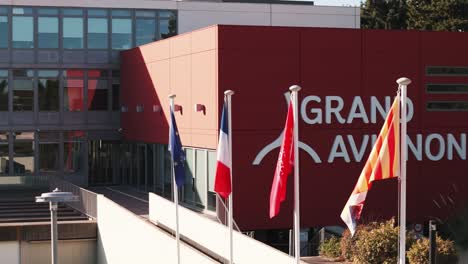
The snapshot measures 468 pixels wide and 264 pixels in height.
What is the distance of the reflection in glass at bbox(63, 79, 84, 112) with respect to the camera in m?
39.6

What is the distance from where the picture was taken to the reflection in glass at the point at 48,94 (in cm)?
3938

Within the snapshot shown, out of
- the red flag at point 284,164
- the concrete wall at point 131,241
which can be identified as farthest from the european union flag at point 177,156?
the red flag at point 284,164

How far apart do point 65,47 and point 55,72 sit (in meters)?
1.25

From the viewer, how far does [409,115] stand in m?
26.7

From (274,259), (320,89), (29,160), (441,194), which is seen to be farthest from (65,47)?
(274,259)

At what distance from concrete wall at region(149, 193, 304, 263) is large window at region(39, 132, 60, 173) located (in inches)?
554

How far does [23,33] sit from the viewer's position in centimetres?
3900

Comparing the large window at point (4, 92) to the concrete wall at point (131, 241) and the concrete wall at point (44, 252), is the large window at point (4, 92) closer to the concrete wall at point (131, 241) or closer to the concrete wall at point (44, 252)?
the concrete wall at point (44, 252)

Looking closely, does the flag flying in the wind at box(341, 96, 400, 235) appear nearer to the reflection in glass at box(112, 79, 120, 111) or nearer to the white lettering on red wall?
the white lettering on red wall

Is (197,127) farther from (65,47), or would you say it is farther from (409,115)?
(65,47)

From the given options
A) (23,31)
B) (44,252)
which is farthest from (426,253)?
(23,31)

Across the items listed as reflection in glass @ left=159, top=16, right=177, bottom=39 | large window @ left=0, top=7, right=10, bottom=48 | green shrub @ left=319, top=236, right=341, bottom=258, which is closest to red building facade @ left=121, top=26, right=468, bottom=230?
green shrub @ left=319, top=236, right=341, bottom=258

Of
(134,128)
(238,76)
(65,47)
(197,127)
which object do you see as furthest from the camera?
(65,47)

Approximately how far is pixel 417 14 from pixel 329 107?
35303mm
